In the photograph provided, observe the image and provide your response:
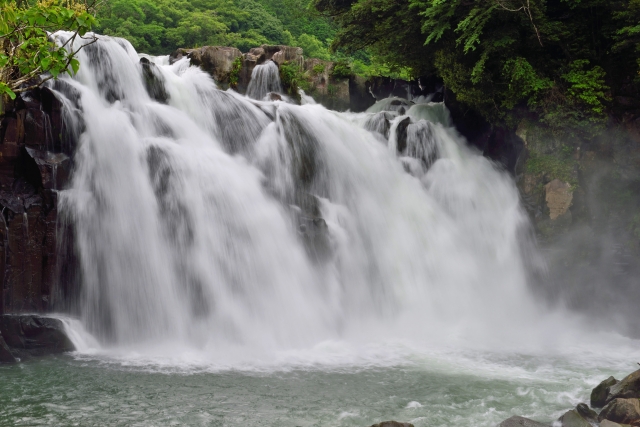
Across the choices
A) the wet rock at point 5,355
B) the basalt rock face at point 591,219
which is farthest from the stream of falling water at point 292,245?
the wet rock at point 5,355

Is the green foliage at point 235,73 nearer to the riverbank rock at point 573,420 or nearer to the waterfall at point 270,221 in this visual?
the waterfall at point 270,221

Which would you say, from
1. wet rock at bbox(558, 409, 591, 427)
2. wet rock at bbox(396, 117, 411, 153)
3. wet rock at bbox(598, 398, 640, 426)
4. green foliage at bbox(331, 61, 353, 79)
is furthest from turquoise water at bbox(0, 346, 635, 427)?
green foliage at bbox(331, 61, 353, 79)

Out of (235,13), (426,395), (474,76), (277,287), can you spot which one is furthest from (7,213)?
(235,13)

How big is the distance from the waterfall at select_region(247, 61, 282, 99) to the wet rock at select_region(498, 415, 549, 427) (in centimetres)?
1325

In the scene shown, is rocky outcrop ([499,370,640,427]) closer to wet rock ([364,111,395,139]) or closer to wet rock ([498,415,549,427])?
wet rock ([498,415,549,427])

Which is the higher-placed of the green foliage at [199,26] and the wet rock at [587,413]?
the green foliage at [199,26]

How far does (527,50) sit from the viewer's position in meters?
16.0

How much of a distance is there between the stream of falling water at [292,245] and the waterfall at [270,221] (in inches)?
1.3

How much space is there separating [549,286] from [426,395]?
26.0ft

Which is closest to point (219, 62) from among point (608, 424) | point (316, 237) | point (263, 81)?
point (263, 81)

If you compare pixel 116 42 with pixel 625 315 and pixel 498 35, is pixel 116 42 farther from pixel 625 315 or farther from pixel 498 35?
pixel 625 315

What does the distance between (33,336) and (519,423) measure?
7667 millimetres

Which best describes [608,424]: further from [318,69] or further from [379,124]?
[318,69]

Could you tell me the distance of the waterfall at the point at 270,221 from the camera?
1108cm
